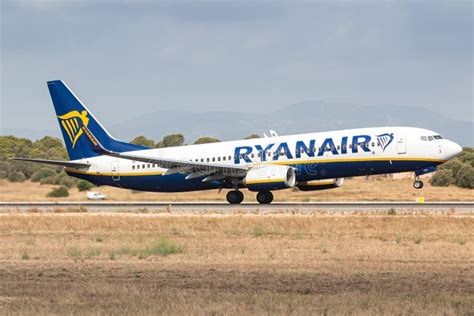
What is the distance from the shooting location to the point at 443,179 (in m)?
80.9

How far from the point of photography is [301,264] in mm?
23469

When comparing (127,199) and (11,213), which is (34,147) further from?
(11,213)

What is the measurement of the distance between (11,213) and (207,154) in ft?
41.8

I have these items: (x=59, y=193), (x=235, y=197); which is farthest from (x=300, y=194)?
(x=59, y=193)

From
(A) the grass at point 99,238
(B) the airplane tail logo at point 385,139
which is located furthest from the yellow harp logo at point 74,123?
(A) the grass at point 99,238

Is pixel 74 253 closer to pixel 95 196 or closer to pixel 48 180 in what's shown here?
pixel 95 196

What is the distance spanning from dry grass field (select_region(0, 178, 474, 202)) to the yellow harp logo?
708 centimetres

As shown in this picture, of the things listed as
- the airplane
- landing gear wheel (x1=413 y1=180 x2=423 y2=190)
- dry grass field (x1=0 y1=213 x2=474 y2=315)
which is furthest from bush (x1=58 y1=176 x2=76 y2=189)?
dry grass field (x1=0 y1=213 x2=474 y2=315)

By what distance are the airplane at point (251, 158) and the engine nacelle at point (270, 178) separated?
0.05 meters

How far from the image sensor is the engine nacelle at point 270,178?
48.1 m

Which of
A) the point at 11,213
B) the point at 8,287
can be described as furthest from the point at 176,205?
the point at 8,287

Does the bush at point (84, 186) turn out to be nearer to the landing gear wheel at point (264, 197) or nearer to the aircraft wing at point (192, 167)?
the aircraft wing at point (192, 167)

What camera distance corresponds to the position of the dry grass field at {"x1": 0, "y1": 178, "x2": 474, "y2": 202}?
61.2 metres

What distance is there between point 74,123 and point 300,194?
17036 mm
